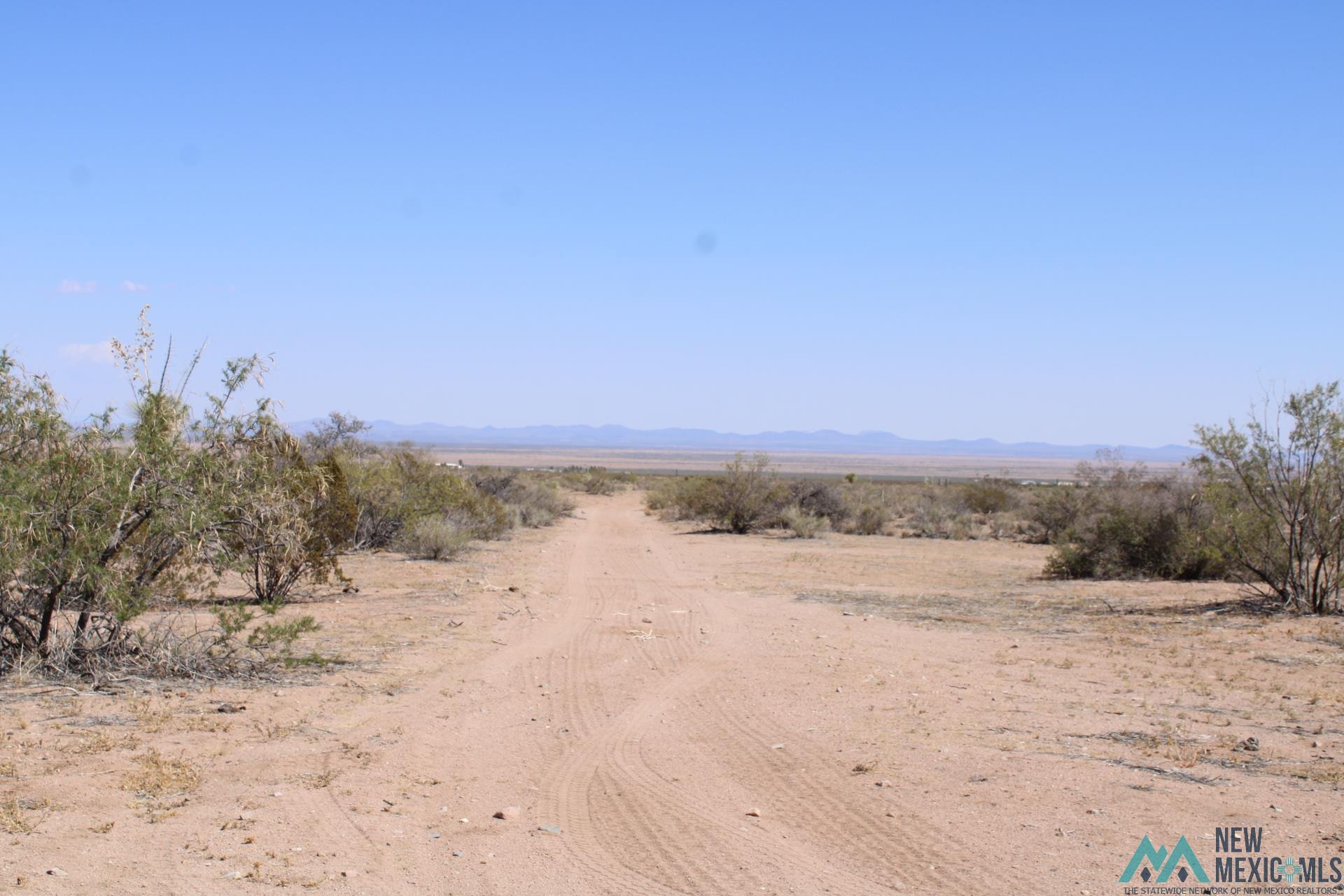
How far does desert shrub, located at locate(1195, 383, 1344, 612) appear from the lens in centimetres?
1553

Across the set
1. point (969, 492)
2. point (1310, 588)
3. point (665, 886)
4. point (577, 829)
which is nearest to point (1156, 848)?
point (665, 886)

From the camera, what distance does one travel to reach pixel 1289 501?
1577 cm

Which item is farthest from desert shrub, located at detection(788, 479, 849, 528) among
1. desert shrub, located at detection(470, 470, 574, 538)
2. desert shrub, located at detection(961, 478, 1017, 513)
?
desert shrub, located at detection(470, 470, 574, 538)

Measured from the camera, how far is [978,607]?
17.2 meters

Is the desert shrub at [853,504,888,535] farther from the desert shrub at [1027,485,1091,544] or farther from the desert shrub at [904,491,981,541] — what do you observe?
the desert shrub at [1027,485,1091,544]

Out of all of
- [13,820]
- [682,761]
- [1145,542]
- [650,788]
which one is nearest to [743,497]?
[1145,542]

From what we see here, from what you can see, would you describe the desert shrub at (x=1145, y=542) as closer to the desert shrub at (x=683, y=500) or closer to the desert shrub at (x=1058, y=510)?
the desert shrub at (x=1058, y=510)

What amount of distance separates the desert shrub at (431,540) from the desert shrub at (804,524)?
1331 cm

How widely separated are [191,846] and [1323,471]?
636 inches

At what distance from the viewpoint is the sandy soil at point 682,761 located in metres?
5.64

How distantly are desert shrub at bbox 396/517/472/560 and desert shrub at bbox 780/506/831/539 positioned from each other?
1331 centimetres

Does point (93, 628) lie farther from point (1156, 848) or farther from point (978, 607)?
point (978, 607)

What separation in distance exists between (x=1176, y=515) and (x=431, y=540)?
52.5 ft

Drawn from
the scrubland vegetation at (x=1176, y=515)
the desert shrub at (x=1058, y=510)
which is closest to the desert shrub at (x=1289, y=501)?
the scrubland vegetation at (x=1176, y=515)
